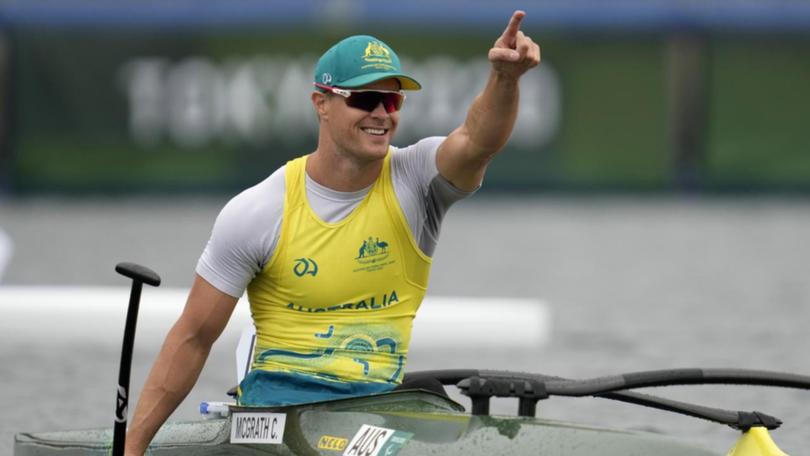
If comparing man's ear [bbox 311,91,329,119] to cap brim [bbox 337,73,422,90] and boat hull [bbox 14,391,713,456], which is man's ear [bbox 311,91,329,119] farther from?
boat hull [bbox 14,391,713,456]

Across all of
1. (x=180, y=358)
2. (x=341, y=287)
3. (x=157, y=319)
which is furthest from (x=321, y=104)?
(x=157, y=319)

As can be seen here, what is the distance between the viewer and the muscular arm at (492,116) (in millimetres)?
4840

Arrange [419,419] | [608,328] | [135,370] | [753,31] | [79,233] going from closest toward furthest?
1. [419,419]
2. [135,370]
3. [608,328]
4. [79,233]
5. [753,31]

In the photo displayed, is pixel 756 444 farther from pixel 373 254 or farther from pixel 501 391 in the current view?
pixel 373 254

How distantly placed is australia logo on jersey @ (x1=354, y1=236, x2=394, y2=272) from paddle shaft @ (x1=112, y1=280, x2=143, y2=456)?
69 cm

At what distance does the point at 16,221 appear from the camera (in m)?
18.8

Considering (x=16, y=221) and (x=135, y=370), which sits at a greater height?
(x=16, y=221)

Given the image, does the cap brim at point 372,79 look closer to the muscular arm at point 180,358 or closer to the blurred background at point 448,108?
the muscular arm at point 180,358

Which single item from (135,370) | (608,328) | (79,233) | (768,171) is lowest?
(135,370)

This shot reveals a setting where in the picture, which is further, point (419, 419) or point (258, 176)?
point (258, 176)

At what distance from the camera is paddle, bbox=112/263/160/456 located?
503 centimetres

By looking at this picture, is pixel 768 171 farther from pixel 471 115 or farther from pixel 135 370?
pixel 471 115

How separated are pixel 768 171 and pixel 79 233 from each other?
7762 millimetres

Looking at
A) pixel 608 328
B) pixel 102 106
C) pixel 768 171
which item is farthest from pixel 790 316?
pixel 102 106
